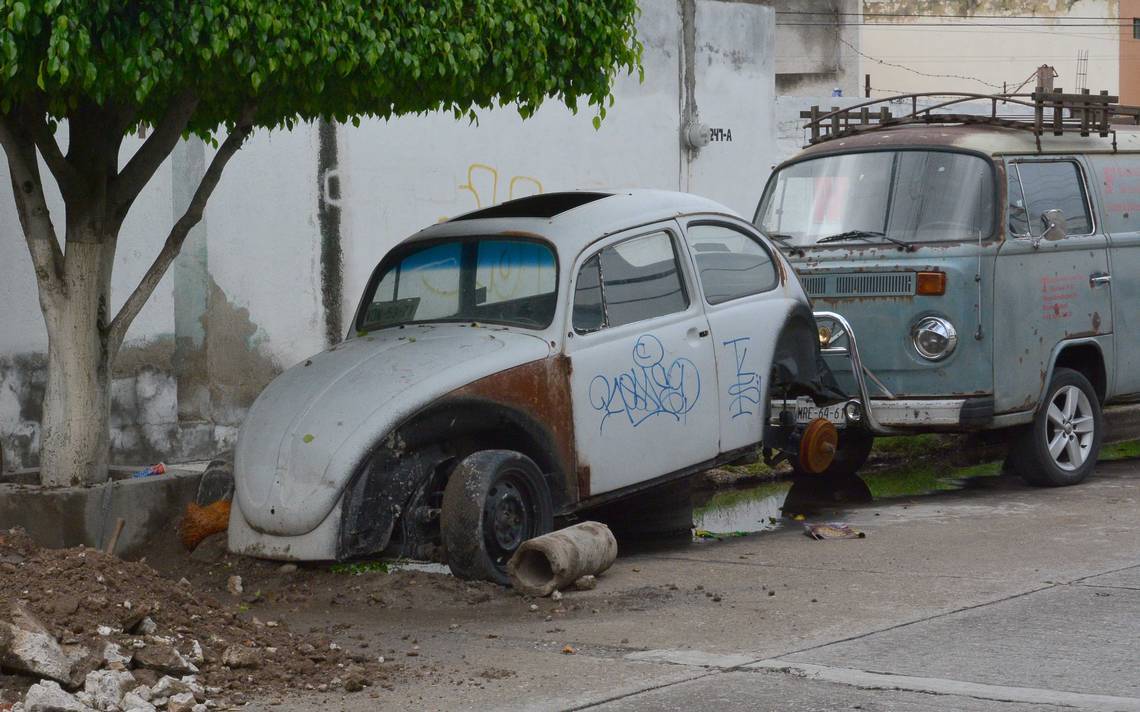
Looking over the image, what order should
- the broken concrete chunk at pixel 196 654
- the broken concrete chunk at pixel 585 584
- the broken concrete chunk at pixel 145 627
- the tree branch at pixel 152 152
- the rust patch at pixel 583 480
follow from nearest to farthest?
the broken concrete chunk at pixel 196 654
the broken concrete chunk at pixel 145 627
the broken concrete chunk at pixel 585 584
the rust patch at pixel 583 480
the tree branch at pixel 152 152

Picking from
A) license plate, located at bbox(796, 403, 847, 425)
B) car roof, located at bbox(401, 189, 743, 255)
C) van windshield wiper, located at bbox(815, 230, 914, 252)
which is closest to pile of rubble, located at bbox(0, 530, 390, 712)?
car roof, located at bbox(401, 189, 743, 255)

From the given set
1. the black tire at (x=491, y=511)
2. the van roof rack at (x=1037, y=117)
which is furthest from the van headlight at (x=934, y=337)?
the black tire at (x=491, y=511)

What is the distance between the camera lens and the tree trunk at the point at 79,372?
852cm

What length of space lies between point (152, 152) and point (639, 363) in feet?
9.53

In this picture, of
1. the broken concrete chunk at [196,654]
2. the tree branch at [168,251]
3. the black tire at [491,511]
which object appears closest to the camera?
the broken concrete chunk at [196,654]

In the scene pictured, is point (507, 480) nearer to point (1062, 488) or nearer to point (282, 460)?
point (282, 460)

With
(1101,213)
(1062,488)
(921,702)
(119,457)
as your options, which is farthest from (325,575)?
(1101,213)

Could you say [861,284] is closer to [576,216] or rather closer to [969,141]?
[969,141]

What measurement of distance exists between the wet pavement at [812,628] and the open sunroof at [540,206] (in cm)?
197

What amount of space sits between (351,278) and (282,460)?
19.0 ft

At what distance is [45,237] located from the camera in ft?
27.8

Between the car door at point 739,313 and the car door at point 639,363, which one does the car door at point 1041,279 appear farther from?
the car door at point 639,363

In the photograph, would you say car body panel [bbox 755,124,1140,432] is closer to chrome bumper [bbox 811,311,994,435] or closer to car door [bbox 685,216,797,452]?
chrome bumper [bbox 811,311,994,435]

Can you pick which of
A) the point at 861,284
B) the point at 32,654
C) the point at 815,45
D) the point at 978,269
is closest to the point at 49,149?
the point at 32,654
